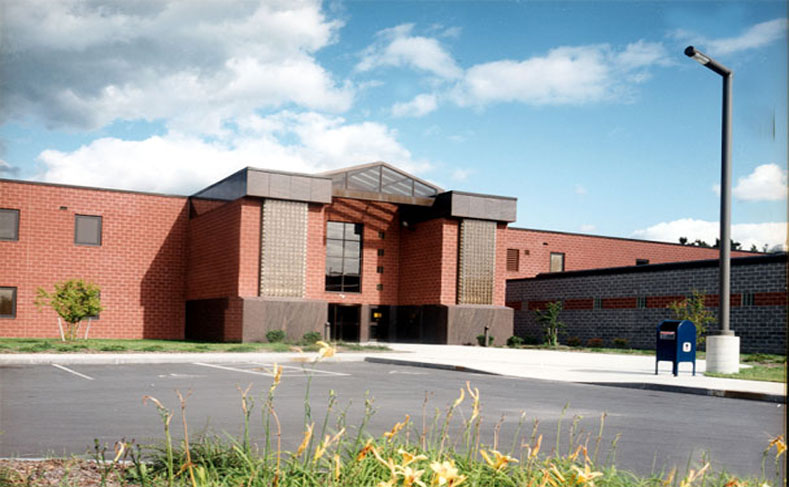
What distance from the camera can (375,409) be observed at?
320 inches

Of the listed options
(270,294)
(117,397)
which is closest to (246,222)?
(270,294)

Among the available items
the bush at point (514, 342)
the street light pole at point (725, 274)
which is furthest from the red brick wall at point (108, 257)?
the street light pole at point (725, 274)

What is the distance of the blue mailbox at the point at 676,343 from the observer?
54.7ft

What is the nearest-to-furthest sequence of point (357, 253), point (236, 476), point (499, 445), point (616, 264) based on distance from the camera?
1. point (236, 476)
2. point (499, 445)
3. point (357, 253)
4. point (616, 264)

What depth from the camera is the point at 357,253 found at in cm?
3769

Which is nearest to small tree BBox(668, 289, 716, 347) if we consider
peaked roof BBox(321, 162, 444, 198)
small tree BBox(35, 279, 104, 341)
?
peaked roof BBox(321, 162, 444, 198)

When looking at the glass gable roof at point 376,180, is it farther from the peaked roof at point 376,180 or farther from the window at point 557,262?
the window at point 557,262

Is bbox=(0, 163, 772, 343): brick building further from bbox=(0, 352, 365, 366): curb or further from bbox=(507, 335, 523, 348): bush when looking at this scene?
bbox=(0, 352, 365, 366): curb

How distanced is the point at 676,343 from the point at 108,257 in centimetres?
2708

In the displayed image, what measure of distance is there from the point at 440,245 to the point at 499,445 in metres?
28.2

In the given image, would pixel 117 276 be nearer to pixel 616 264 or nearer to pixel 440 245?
pixel 440 245

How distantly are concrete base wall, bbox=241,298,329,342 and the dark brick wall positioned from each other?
554 inches

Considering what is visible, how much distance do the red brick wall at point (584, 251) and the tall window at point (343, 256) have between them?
1107cm

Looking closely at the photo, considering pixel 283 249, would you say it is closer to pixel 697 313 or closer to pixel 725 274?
pixel 697 313
